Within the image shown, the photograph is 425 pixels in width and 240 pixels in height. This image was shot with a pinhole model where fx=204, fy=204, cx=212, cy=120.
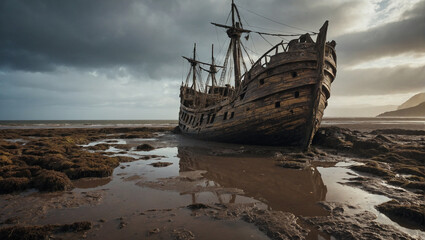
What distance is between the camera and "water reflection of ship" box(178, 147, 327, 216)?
4719mm

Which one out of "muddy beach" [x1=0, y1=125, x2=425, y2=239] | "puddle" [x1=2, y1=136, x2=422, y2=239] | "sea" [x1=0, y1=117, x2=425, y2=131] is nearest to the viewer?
"muddy beach" [x1=0, y1=125, x2=425, y2=239]

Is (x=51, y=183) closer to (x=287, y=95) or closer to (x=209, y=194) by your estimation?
(x=209, y=194)

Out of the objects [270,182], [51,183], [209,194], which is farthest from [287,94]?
[51,183]

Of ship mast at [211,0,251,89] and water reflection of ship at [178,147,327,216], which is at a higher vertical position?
ship mast at [211,0,251,89]

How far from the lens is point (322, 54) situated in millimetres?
12062

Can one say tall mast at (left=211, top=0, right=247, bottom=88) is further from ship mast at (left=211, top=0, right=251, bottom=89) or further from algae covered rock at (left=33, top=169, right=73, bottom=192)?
algae covered rock at (left=33, top=169, right=73, bottom=192)

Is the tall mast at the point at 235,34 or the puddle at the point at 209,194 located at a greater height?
the tall mast at the point at 235,34

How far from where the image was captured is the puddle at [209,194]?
369 cm

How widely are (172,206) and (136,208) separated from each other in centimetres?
78

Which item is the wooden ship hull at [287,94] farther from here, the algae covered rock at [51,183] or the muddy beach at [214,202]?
the algae covered rock at [51,183]

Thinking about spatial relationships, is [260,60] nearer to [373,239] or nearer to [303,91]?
[303,91]

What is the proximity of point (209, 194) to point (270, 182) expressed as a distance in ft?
6.98

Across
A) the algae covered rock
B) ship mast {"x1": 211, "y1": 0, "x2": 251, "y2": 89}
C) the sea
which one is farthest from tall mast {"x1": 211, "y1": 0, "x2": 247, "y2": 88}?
the sea

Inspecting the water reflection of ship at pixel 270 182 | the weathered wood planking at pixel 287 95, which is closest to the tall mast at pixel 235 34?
the weathered wood planking at pixel 287 95
